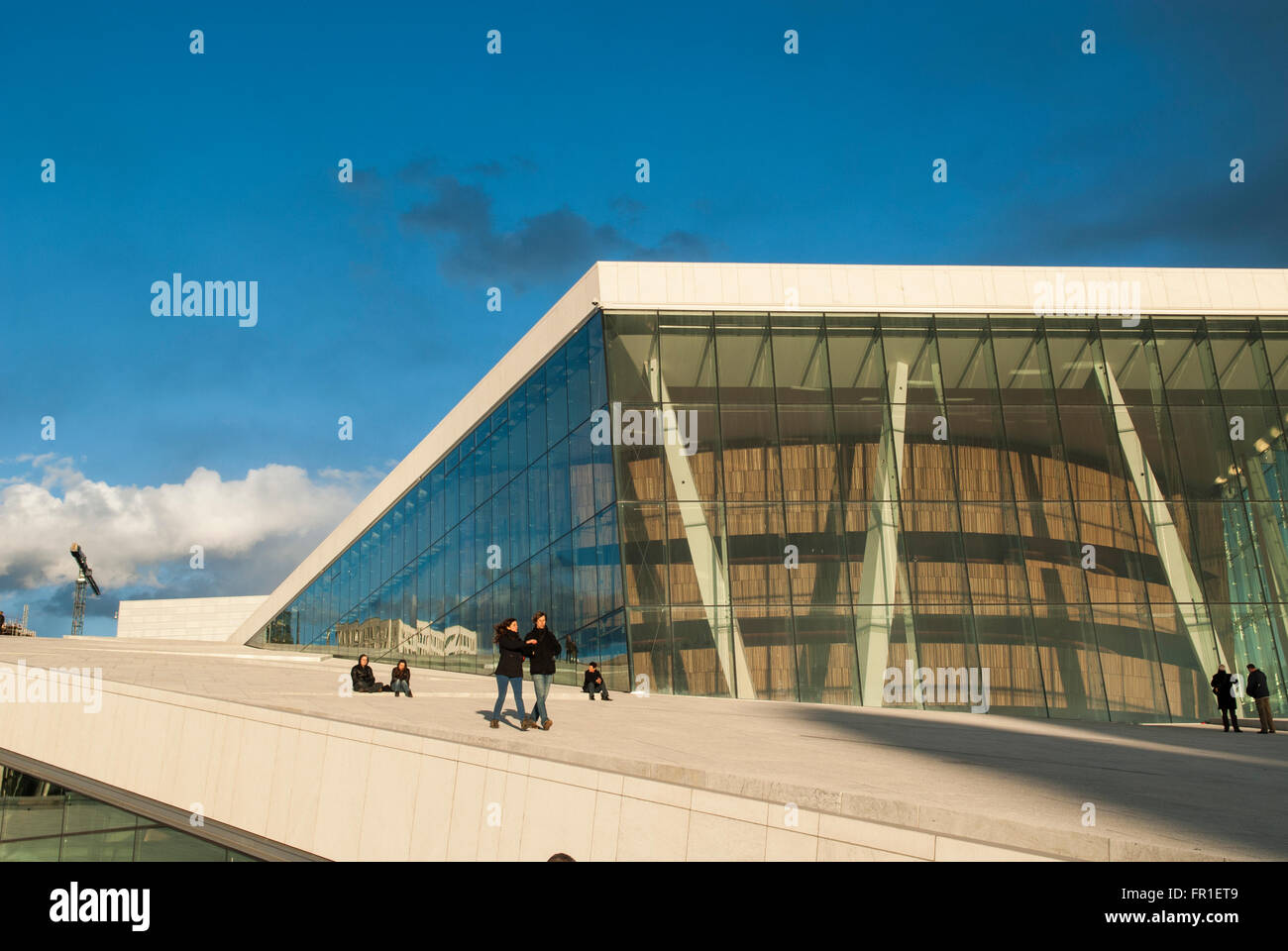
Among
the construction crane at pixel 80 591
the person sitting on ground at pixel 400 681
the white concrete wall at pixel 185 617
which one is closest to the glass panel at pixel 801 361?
the person sitting on ground at pixel 400 681

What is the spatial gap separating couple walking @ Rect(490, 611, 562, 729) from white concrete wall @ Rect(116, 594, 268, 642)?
8139 centimetres

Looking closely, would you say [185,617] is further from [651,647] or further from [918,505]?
[918,505]

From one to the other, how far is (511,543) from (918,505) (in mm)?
10542

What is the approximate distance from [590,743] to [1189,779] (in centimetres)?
551

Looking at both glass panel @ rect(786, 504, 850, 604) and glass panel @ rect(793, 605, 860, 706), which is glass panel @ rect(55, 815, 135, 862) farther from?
glass panel @ rect(786, 504, 850, 604)

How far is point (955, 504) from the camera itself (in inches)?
879

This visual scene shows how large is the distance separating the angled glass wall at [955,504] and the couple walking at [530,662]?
9247mm

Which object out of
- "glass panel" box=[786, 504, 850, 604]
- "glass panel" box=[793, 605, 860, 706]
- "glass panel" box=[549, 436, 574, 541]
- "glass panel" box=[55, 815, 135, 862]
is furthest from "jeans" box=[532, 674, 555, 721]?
"glass panel" box=[549, 436, 574, 541]
